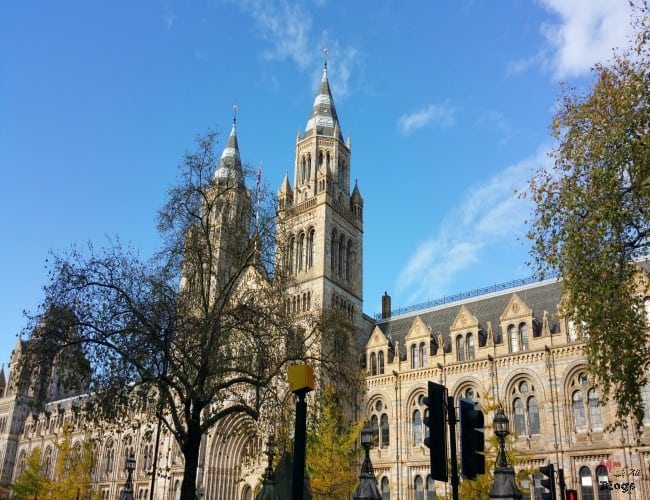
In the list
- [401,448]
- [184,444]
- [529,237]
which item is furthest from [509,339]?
[184,444]

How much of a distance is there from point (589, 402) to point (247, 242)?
77.0 feet

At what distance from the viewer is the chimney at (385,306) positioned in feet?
186

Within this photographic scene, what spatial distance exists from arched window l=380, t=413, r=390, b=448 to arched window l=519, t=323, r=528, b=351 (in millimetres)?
11657

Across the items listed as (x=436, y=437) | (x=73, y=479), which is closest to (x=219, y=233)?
(x=436, y=437)

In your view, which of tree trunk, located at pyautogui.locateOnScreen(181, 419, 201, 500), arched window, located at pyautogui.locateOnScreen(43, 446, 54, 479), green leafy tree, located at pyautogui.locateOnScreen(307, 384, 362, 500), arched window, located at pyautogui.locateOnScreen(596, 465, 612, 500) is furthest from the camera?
arched window, located at pyautogui.locateOnScreen(43, 446, 54, 479)

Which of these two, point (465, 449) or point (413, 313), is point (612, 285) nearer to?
point (465, 449)

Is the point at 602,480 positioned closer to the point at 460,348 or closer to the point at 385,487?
the point at 460,348

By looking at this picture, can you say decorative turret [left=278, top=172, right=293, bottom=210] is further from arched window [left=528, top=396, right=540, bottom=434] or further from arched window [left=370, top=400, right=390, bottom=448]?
arched window [left=528, top=396, right=540, bottom=434]

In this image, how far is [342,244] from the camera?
2063 inches

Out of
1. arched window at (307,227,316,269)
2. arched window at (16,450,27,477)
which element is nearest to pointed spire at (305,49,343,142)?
arched window at (307,227,316,269)

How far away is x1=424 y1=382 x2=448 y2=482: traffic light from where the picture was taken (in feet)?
30.0

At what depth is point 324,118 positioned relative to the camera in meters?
55.2

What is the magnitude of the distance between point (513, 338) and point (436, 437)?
33990mm

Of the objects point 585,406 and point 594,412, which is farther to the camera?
point 585,406
